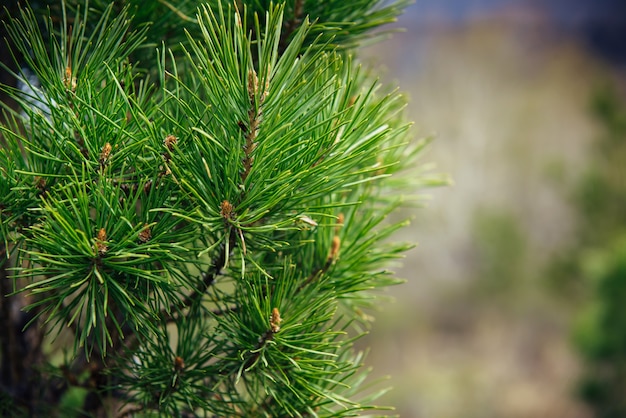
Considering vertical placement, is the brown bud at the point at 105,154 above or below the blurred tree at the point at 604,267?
below

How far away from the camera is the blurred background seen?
467 centimetres

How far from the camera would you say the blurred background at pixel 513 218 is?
15.3 ft

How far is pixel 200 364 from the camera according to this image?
1.49 feet

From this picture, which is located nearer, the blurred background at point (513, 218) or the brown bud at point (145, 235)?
the brown bud at point (145, 235)

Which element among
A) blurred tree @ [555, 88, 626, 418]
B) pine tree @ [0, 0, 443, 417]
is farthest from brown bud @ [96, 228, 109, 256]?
blurred tree @ [555, 88, 626, 418]

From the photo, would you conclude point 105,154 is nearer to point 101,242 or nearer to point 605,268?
point 101,242

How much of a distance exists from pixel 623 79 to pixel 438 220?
3737mm

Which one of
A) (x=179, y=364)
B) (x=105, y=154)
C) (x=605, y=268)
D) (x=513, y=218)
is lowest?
(x=179, y=364)

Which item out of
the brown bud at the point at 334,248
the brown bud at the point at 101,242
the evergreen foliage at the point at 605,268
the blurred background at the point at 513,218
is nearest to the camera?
the brown bud at the point at 101,242

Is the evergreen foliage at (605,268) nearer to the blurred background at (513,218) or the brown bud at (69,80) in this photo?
the blurred background at (513,218)

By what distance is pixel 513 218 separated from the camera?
7.02m

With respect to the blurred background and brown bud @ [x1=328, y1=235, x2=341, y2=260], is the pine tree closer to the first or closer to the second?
brown bud @ [x1=328, y1=235, x2=341, y2=260]

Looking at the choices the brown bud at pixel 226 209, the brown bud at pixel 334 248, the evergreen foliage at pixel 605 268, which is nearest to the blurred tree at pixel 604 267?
the evergreen foliage at pixel 605 268

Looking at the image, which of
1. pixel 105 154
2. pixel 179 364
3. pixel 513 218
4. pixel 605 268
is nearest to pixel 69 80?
pixel 105 154
